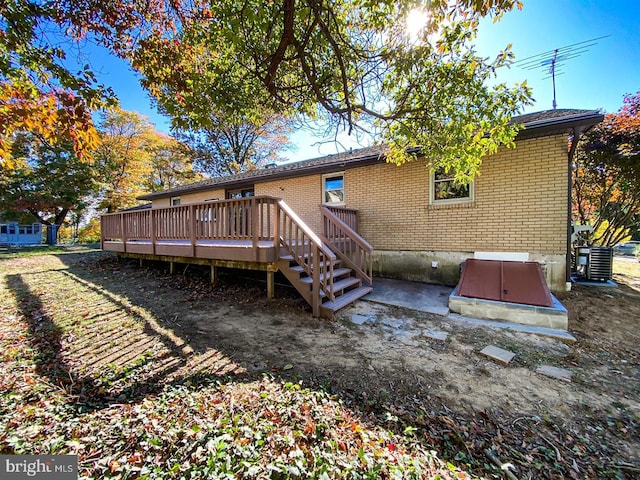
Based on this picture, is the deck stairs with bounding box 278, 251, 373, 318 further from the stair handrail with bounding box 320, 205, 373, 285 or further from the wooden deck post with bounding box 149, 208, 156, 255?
the wooden deck post with bounding box 149, 208, 156, 255

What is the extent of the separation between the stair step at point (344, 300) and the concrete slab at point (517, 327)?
5.90 ft

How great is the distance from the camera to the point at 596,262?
7105 millimetres

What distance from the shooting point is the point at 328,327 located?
14.1 feet

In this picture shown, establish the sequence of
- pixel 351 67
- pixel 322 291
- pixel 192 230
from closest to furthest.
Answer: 1. pixel 351 67
2. pixel 322 291
3. pixel 192 230

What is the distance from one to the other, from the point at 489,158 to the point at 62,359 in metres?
8.76

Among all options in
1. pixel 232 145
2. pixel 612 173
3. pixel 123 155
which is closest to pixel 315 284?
pixel 612 173

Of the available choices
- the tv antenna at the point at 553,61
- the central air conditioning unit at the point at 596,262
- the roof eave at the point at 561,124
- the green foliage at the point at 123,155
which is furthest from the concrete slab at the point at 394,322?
the green foliage at the point at 123,155

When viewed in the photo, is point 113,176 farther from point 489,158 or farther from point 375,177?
point 489,158

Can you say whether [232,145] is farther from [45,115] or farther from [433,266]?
[433,266]

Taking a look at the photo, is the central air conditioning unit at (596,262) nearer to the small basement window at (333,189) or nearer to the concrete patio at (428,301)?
the concrete patio at (428,301)

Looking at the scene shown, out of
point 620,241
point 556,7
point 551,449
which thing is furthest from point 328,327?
point 620,241

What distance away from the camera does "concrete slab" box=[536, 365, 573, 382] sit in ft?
9.60

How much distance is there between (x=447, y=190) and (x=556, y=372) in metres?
5.04

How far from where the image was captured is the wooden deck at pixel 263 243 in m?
4.89
